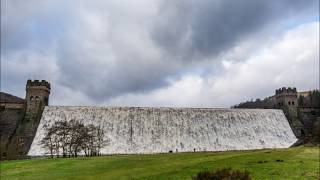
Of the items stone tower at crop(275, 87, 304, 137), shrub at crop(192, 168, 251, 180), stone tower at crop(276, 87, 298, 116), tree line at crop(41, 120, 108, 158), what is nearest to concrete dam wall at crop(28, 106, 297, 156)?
tree line at crop(41, 120, 108, 158)

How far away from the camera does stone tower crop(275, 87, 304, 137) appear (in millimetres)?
96188

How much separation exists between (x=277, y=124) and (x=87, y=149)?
4299 cm

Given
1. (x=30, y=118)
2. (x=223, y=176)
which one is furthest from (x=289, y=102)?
(x=223, y=176)

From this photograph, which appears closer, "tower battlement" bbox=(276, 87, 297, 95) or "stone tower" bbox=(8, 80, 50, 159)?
"stone tower" bbox=(8, 80, 50, 159)

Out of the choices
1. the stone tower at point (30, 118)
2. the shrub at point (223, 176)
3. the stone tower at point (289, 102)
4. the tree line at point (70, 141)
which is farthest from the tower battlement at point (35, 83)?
the shrub at point (223, 176)

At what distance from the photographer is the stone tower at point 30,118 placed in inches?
2938

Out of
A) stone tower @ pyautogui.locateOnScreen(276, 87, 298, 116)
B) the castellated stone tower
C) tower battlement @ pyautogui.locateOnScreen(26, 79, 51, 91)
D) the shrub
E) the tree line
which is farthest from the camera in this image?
stone tower @ pyautogui.locateOnScreen(276, 87, 298, 116)

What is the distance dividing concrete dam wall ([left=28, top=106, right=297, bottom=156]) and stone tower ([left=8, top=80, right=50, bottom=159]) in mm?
1296

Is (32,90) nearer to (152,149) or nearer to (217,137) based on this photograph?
(152,149)

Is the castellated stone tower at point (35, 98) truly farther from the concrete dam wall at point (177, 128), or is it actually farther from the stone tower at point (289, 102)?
the stone tower at point (289, 102)

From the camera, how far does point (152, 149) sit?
254ft

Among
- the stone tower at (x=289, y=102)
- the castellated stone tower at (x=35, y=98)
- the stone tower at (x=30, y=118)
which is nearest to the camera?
the stone tower at (x=30, y=118)

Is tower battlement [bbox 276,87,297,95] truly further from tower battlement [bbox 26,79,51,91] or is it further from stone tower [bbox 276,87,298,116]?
tower battlement [bbox 26,79,51,91]

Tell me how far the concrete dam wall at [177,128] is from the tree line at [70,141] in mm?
1955
